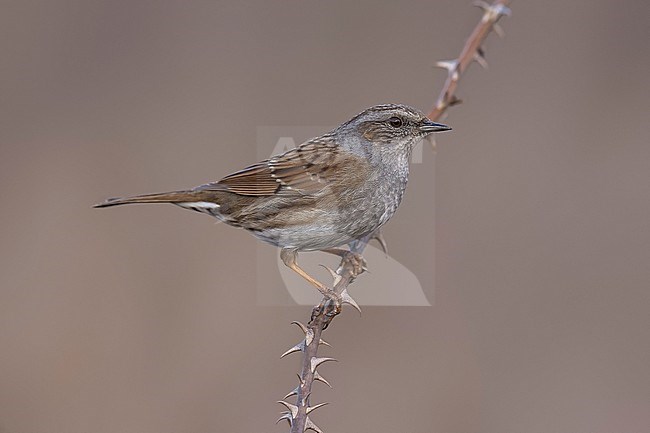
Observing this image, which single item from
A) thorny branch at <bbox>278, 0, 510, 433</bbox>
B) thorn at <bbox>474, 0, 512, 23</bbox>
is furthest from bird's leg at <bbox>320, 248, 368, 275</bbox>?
thorn at <bbox>474, 0, 512, 23</bbox>

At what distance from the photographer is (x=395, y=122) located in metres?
4.48

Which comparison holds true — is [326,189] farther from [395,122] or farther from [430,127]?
[430,127]

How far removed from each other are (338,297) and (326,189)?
0.76m

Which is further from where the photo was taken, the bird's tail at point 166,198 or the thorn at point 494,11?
the bird's tail at point 166,198

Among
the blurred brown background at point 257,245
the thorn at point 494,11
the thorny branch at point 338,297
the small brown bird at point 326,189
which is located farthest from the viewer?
the blurred brown background at point 257,245

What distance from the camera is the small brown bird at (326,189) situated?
14.5 feet

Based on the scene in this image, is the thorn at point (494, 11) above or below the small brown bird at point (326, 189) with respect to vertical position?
above

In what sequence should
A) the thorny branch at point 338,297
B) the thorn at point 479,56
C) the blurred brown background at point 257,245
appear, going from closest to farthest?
the thorny branch at point 338,297
the thorn at point 479,56
the blurred brown background at point 257,245

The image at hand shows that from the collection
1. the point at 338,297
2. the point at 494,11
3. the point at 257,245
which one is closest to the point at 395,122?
the point at 494,11

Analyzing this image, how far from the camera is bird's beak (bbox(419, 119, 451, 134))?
4.24 m

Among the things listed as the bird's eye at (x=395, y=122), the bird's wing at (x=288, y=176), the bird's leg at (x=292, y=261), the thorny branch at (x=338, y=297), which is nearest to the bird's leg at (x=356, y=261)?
the thorny branch at (x=338, y=297)

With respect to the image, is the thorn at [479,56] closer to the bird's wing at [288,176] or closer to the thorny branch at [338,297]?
the thorny branch at [338,297]

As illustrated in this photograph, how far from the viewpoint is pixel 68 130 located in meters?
8.65

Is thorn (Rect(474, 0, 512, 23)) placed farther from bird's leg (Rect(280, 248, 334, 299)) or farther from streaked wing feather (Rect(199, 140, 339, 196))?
bird's leg (Rect(280, 248, 334, 299))
